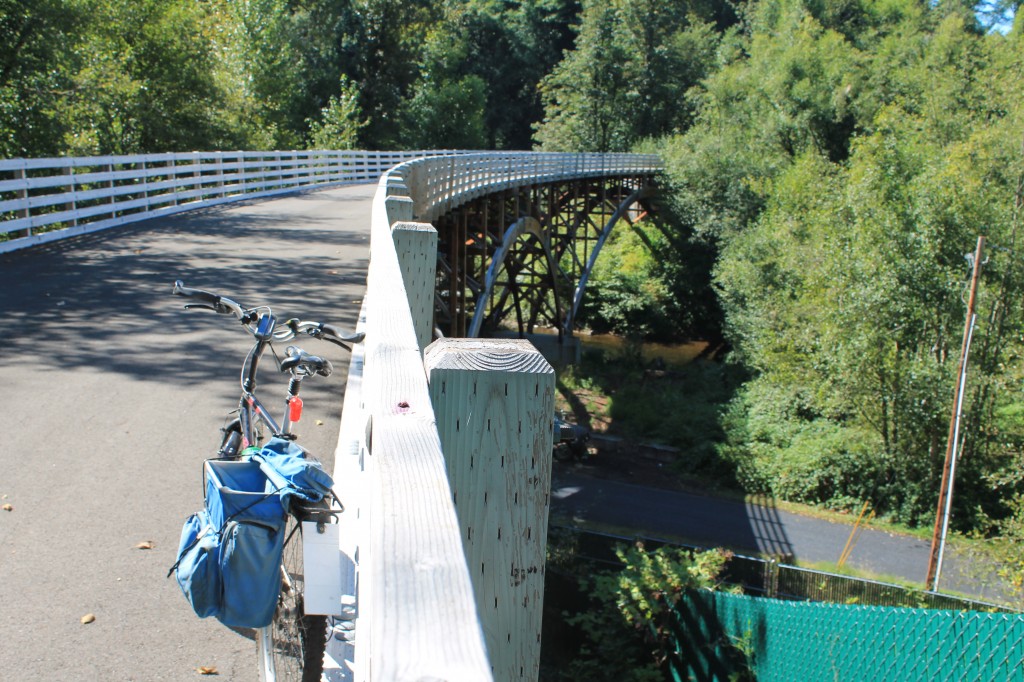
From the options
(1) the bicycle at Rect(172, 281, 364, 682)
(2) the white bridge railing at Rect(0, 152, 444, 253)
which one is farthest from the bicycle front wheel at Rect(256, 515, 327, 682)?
(2) the white bridge railing at Rect(0, 152, 444, 253)

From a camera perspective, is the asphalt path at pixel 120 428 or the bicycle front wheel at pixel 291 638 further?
the asphalt path at pixel 120 428

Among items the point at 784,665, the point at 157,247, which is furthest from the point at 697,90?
the point at 784,665

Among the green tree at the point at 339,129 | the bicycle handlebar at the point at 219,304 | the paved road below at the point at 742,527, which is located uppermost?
the green tree at the point at 339,129

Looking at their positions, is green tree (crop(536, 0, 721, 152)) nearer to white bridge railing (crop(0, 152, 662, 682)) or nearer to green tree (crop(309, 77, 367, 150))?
green tree (crop(309, 77, 367, 150))

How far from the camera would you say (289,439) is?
348cm

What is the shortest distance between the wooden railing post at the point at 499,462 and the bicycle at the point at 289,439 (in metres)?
1.25

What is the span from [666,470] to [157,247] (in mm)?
17655

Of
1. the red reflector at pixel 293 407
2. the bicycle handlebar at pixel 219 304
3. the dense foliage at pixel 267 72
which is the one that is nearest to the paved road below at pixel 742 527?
the dense foliage at pixel 267 72

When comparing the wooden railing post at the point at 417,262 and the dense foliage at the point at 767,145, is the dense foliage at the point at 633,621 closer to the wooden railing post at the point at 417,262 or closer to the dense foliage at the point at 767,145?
the wooden railing post at the point at 417,262

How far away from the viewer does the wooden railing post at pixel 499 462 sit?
68.3 inches

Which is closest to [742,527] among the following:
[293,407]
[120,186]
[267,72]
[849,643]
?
[120,186]

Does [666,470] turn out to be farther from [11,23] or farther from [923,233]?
[11,23]

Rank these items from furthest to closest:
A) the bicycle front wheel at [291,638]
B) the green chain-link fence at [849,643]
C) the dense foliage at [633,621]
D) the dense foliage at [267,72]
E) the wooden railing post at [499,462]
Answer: the dense foliage at [267,72], the dense foliage at [633,621], the green chain-link fence at [849,643], the bicycle front wheel at [291,638], the wooden railing post at [499,462]

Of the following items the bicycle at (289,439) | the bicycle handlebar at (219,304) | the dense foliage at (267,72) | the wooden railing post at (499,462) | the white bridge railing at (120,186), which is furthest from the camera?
the dense foliage at (267,72)
